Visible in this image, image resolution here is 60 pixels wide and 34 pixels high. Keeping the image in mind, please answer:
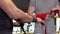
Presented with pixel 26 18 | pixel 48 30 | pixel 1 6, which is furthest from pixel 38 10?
pixel 1 6

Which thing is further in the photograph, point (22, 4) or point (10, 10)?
point (22, 4)

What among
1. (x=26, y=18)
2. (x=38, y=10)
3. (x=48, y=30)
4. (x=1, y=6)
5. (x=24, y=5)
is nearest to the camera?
(x=1, y=6)

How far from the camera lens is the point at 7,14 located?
136 centimetres

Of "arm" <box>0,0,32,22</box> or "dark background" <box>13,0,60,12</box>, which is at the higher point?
"dark background" <box>13,0,60,12</box>

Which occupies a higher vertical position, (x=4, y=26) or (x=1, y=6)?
(x=1, y=6)

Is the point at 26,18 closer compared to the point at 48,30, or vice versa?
the point at 26,18

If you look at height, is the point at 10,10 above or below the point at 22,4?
below

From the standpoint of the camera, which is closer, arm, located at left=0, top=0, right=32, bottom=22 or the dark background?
arm, located at left=0, top=0, right=32, bottom=22

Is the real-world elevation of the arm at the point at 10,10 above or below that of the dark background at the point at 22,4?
below

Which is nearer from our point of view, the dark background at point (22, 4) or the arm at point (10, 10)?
the arm at point (10, 10)

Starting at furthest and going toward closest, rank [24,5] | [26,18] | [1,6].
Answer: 1. [24,5]
2. [26,18]
3. [1,6]

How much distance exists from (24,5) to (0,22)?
1.66 m

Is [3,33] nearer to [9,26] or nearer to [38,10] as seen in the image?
[9,26]

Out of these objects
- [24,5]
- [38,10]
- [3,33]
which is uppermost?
[24,5]
